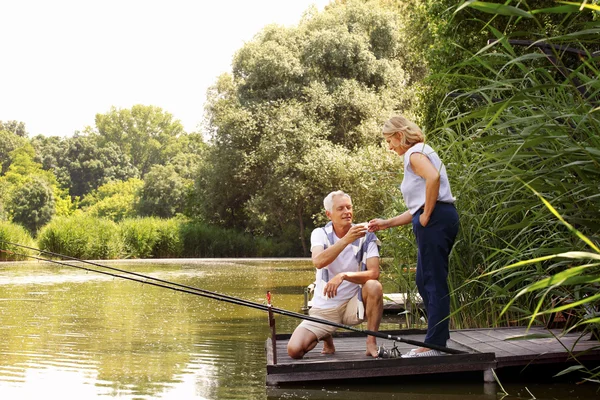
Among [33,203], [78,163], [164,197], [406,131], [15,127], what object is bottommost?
[406,131]

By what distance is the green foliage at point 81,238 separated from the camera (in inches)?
1022

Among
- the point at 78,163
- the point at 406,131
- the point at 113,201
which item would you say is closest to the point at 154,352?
the point at 406,131

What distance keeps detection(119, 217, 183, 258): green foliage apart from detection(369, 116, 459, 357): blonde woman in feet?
77.9

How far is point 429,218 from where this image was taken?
16.2 ft

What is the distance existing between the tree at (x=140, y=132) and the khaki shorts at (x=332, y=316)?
2884 inches

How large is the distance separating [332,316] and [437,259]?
80 centimetres

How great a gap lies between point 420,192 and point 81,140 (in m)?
67.0

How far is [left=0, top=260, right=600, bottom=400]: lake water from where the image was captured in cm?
506

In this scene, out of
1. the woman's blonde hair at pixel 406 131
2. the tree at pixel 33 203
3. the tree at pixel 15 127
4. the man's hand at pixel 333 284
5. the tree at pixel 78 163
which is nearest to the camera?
the woman's blonde hair at pixel 406 131

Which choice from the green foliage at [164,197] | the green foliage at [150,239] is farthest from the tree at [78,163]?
the green foliage at [150,239]

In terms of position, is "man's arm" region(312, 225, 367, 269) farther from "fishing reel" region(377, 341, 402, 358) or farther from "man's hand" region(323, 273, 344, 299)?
"fishing reel" region(377, 341, 402, 358)

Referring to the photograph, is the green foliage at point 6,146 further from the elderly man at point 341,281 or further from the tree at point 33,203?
the elderly man at point 341,281

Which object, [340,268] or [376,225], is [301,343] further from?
[376,225]

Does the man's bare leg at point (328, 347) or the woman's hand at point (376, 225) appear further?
the man's bare leg at point (328, 347)
